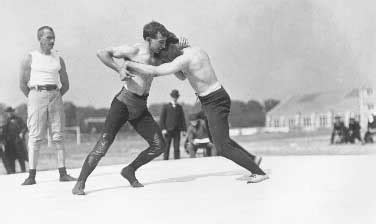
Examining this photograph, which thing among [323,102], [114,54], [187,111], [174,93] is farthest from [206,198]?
[323,102]

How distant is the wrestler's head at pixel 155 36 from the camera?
10.8 feet

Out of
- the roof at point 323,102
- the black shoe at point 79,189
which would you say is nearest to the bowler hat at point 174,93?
the roof at point 323,102

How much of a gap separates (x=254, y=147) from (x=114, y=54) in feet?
16.8

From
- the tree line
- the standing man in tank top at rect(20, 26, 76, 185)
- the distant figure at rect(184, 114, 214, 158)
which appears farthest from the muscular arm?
the distant figure at rect(184, 114, 214, 158)

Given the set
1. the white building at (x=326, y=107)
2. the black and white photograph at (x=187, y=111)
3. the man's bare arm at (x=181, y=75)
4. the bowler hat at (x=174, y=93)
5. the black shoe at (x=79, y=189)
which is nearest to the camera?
the black and white photograph at (x=187, y=111)

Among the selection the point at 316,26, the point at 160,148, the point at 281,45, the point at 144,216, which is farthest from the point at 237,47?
the point at 144,216

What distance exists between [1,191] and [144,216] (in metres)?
1.58

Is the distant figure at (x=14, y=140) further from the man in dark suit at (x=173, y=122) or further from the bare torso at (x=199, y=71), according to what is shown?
the bare torso at (x=199, y=71)

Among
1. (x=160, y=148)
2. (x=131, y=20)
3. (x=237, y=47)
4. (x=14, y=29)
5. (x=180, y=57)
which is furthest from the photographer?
(x=237, y=47)

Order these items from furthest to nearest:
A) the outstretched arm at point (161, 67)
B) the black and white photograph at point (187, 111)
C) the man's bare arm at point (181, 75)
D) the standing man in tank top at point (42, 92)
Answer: the standing man in tank top at point (42, 92) < the man's bare arm at point (181, 75) < the outstretched arm at point (161, 67) < the black and white photograph at point (187, 111)

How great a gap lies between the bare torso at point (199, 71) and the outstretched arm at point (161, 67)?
7 cm

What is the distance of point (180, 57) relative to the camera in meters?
3.23

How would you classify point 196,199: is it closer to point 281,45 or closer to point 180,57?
point 180,57

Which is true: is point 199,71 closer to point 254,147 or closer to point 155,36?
point 155,36
